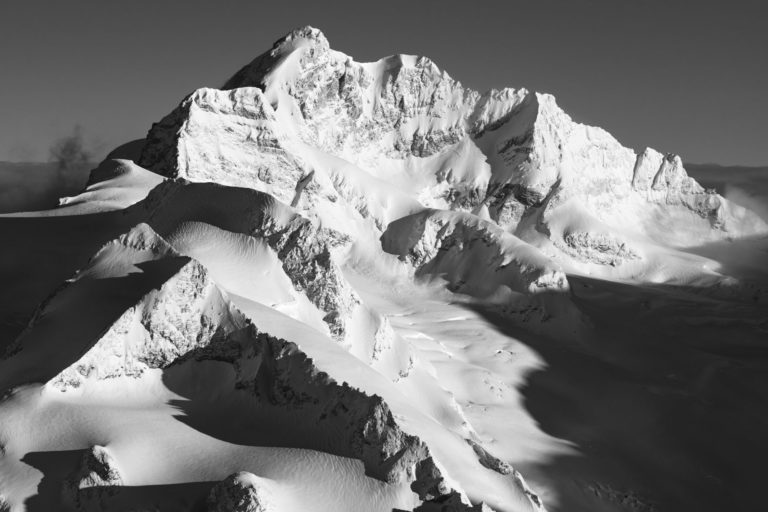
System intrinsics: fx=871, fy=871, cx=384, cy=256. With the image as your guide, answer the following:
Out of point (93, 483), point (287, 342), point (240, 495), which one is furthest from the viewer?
point (287, 342)

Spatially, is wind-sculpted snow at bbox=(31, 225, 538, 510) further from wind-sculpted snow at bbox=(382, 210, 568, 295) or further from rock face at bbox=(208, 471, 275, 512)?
wind-sculpted snow at bbox=(382, 210, 568, 295)

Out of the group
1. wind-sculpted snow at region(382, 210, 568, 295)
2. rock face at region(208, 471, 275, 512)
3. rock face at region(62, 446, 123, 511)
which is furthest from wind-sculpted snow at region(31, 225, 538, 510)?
wind-sculpted snow at region(382, 210, 568, 295)

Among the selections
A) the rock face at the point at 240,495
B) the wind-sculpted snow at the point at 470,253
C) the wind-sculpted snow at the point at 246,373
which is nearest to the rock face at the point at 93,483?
the wind-sculpted snow at the point at 246,373

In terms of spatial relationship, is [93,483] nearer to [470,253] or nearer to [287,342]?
[287,342]

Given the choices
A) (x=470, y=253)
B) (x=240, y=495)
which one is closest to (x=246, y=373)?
(x=240, y=495)

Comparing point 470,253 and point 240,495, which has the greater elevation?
point 470,253

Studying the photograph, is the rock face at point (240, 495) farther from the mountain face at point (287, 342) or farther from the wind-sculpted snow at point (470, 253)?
the wind-sculpted snow at point (470, 253)

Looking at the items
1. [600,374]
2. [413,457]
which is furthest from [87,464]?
[600,374]
